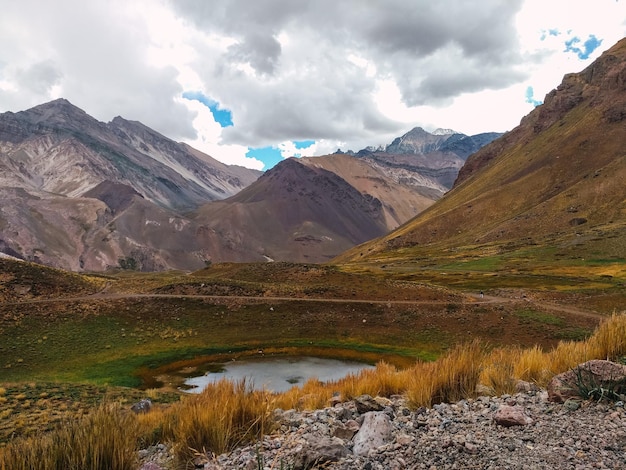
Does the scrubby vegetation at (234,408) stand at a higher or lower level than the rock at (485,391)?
higher

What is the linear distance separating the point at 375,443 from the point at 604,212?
16241 centimetres

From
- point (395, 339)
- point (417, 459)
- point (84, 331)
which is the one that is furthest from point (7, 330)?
point (417, 459)

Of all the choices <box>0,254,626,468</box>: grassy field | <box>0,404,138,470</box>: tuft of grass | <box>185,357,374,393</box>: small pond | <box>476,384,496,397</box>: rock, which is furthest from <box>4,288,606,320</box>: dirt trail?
<box>0,404,138,470</box>: tuft of grass

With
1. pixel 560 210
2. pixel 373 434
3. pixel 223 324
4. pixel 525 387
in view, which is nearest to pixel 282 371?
pixel 223 324

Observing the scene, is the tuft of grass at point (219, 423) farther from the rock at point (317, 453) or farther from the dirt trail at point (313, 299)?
the dirt trail at point (313, 299)

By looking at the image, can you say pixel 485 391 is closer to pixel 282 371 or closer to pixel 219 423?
pixel 219 423

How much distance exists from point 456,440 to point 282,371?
1245 inches

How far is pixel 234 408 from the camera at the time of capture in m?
6.92

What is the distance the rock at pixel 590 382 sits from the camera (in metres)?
6.74

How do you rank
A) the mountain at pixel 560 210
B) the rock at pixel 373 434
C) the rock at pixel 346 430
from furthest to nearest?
the mountain at pixel 560 210 → the rock at pixel 346 430 → the rock at pixel 373 434

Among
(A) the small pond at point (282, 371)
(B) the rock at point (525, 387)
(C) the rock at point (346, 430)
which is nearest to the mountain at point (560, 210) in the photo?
(A) the small pond at point (282, 371)

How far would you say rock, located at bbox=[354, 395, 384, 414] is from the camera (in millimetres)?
8195

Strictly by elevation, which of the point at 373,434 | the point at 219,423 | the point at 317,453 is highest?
the point at 219,423

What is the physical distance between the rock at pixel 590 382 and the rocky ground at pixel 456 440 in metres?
0.23
